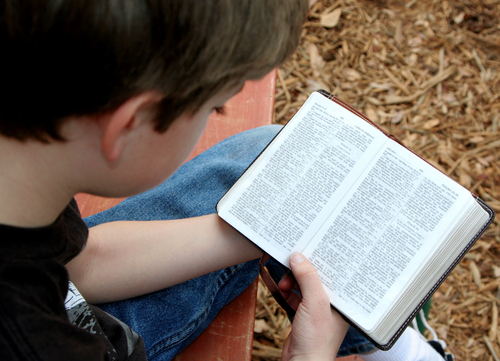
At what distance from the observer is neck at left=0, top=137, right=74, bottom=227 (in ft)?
1.43

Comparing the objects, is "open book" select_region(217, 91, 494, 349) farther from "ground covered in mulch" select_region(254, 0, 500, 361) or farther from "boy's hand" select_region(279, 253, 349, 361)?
"ground covered in mulch" select_region(254, 0, 500, 361)

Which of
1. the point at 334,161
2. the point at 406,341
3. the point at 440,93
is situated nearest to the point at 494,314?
the point at 406,341

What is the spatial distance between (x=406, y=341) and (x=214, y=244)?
1.95ft

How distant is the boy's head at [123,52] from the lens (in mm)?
327

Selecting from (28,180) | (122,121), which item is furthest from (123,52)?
(28,180)

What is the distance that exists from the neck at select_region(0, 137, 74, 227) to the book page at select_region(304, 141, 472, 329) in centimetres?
44

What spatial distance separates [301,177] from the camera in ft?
2.37

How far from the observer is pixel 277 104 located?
1.79 meters

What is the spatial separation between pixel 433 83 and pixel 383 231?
55.9 inches

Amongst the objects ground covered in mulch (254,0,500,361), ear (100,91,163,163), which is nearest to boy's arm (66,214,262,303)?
ear (100,91,163,163)

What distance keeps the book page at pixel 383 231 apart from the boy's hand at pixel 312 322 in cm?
3

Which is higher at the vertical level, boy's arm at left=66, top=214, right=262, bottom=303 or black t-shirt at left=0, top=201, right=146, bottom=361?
black t-shirt at left=0, top=201, right=146, bottom=361

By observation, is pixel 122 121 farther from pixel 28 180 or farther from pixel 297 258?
pixel 297 258

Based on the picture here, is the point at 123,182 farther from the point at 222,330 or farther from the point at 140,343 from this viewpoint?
the point at 222,330
